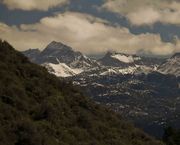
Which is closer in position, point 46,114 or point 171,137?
point 46,114

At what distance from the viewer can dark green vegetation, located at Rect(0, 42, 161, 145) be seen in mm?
60312

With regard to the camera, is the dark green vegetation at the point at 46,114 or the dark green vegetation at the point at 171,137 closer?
the dark green vegetation at the point at 46,114

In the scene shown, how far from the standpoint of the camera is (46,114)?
2849 inches

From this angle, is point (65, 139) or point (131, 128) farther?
point (131, 128)

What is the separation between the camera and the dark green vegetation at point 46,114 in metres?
60.3

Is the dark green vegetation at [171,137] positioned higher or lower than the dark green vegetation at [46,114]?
lower

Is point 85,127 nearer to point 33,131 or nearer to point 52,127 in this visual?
point 52,127

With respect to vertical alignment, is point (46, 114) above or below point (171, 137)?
above

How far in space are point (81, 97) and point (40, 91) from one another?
573 inches

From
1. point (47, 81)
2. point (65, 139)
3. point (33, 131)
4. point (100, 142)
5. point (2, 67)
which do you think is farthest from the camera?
point (47, 81)

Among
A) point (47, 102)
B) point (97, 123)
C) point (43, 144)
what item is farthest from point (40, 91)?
point (43, 144)

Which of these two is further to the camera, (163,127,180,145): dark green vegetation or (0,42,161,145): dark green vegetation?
(163,127,180,145): dark green vegetation

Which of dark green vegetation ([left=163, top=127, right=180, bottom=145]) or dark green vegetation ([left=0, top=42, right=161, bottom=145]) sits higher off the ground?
dark green vegetation ([left=0, top=42, right=161, bottom=145])

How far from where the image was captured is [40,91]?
80312 millimetres
